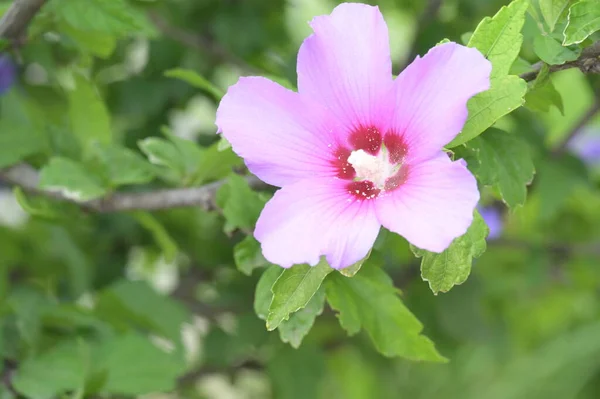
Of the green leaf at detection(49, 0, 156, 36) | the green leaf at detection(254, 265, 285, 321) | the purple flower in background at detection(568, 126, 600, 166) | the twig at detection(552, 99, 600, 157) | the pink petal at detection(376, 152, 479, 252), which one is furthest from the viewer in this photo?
the purple flower in background at detection(568, 126, 600, 166)

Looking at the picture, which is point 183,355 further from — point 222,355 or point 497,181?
point 497,181

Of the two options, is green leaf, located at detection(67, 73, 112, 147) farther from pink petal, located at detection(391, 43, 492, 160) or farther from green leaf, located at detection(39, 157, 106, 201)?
pink petal, located at detection(391, 43, 492, 160)

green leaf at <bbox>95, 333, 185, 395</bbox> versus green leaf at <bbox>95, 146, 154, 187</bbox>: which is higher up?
green leaf at <bbox>95, 146, 154, 187</bbox>

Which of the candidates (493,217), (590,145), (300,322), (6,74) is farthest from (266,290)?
(590,145)

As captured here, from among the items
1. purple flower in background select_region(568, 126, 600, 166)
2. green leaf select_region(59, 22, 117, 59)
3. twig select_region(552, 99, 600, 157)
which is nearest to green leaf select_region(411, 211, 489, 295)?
green leaf select_region(59, 22, 117, 59)

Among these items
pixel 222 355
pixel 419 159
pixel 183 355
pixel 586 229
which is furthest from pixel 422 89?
pixel 586 229

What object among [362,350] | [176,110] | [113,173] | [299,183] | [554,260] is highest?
[299,183]

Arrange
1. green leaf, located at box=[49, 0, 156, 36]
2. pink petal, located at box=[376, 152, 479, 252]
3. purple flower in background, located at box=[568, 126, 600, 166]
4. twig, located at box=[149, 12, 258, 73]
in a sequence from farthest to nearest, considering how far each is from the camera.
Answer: purple flower in background, located at box=[568, 126, 600, 166], twig, located at box=[149, 12, 258, 73], green leaf, located at box=[49, 0, 156, 36], pink petal, located at box=[376, 152, 479, 252]
